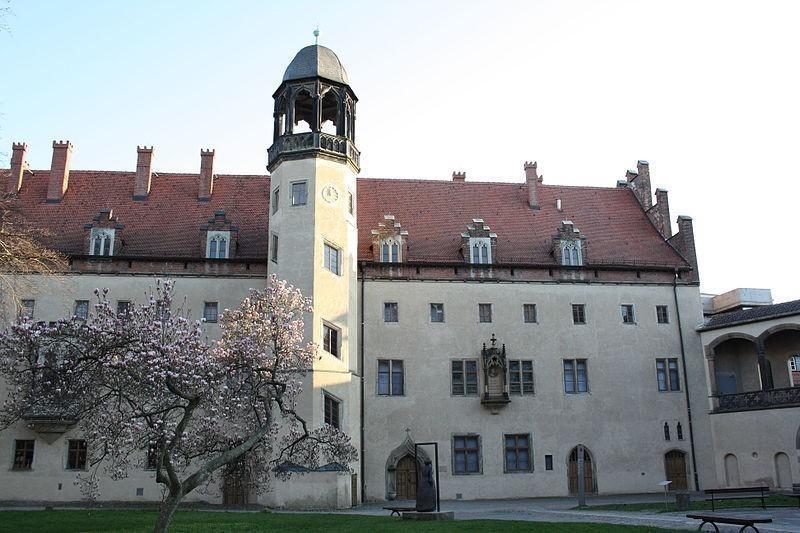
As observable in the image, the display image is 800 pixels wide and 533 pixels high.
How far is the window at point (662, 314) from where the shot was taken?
122ft

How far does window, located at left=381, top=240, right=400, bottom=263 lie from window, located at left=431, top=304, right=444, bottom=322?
2.72 meters

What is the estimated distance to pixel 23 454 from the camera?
31.7 metres

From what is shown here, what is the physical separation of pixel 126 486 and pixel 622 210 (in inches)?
1094

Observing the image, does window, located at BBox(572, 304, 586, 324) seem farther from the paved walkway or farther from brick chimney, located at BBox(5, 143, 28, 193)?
brick chimney, located at BBox(5, 143, 28, 193)

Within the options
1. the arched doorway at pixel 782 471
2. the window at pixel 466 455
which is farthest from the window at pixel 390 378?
the arched doorway at pixel 782 471

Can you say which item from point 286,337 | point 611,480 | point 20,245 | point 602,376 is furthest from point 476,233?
point 20,245

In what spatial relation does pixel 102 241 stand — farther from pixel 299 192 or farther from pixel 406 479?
pixel 406 479

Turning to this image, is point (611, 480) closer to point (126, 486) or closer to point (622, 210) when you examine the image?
point (622, 210)

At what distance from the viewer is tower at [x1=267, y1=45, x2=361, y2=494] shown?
30906 millimetres

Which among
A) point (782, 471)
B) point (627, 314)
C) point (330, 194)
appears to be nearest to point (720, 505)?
point (782, 471)

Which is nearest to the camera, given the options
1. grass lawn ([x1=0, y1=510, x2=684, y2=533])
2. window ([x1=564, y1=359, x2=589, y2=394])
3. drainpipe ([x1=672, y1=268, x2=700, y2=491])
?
grass lawn ([x1=0, y1=510, x2=684, y2=533])

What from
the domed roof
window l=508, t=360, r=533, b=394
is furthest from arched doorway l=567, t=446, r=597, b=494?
the domed roof

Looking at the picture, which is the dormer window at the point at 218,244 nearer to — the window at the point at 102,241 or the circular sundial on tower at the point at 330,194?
the window at the point at 102,241

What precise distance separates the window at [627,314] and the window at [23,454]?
2670 cm
